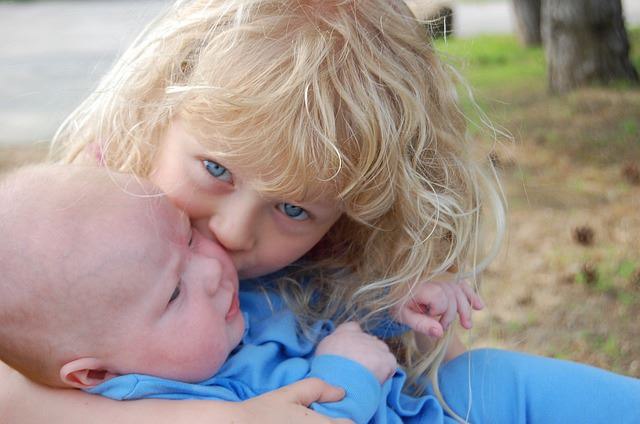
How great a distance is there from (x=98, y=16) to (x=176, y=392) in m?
9.91

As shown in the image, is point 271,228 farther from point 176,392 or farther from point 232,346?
point 176,392

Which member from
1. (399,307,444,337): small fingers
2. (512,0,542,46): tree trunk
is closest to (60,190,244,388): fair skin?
(399,307,444,337): small fingers

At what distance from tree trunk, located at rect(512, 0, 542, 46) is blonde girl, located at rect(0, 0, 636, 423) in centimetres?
538

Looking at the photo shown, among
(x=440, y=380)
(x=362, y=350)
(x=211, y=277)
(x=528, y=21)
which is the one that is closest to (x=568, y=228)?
(x=440, y=380)

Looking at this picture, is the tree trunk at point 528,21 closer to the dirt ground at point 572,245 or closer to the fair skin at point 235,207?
the dirt ground at point 572,245

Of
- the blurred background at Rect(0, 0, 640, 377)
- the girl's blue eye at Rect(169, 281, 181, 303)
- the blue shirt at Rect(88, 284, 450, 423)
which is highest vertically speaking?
the girl's blue eye at Rect(169, 281, 181, 303)

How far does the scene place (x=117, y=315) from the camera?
66.8 inches

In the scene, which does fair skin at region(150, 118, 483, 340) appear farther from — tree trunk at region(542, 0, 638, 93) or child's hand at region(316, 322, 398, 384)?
tree trunk at region(542, 0, 638, 93)

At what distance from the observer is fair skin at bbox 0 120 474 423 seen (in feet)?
5.68

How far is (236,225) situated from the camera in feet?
6.07

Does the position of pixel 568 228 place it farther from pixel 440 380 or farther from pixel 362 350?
pixel 362 350

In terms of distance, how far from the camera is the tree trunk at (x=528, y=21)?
7129 millimetres

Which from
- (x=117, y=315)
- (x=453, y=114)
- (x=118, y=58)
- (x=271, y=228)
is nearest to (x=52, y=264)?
(x=117, y=315)

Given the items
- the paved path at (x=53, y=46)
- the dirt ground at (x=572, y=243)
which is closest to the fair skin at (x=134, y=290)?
the dirt ground at (x=572, y=243)
